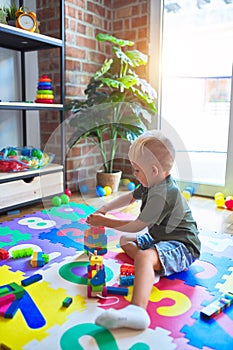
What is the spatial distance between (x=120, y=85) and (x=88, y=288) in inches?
56.1

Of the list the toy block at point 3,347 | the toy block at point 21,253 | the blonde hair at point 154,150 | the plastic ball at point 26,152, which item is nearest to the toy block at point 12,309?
the toy block at point 3,347

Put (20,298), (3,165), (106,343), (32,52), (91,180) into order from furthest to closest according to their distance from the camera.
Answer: (91,180) → (32,52) → (3,165) → (20,298) → (106,343)

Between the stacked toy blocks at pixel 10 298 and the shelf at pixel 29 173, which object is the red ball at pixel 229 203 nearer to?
the shelf at pixel 29 173

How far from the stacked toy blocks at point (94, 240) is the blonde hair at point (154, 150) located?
323 mm

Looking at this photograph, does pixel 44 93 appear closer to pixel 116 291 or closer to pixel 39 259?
pixel 39 259

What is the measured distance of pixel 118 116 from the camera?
2268mm

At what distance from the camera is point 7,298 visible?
101cm

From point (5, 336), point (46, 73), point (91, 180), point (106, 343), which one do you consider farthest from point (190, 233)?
point (46, 73)

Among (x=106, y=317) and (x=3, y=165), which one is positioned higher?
(x=3, y=165)

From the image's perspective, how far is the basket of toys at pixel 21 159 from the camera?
6.22ft

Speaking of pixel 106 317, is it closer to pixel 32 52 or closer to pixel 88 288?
pixel 88 288

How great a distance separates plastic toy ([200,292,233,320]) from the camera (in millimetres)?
941

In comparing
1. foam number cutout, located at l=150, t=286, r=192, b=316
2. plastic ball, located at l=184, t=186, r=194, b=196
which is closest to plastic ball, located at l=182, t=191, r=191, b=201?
plastic ball, located at l=184, t=186, r=194, b=196

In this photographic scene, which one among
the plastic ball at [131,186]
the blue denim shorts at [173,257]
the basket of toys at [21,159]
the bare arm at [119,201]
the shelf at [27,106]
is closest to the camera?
the blue denim shorts at [173,257]
